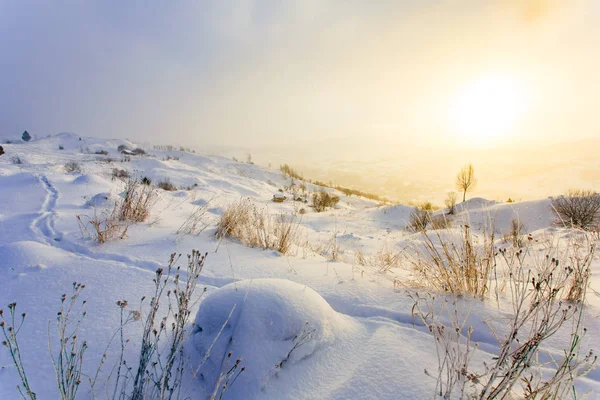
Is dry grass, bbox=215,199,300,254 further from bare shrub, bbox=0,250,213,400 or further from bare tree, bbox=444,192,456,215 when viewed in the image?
bare tree, bbox=444,192,456,215

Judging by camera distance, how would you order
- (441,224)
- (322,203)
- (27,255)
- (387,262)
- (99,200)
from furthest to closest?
(322,203), (441,224), (99,200), (387,262), (27,255)

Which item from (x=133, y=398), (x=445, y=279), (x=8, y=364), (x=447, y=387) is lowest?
(x=8, y=364)

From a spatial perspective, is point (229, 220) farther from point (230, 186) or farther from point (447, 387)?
point (230, 186)

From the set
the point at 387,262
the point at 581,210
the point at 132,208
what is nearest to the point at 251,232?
the point at 387,262

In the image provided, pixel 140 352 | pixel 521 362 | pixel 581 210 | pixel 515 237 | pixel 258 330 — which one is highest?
pixel 581 210

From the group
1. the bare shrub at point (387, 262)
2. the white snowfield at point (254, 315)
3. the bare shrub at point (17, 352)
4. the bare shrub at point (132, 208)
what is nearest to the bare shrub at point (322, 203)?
the bare shrub at point (387, 262)

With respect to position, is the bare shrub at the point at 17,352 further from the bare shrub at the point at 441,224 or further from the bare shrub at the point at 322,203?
the bare shrub at the point at 322,203

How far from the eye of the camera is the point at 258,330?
154cm

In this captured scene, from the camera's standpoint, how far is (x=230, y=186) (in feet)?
44.4

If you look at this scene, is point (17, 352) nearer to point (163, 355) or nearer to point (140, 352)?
point (140, 352)

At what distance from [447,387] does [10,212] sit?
19.5 ft

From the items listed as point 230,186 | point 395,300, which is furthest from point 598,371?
point 230,186

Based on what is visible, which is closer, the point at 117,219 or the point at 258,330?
the point at 258,330

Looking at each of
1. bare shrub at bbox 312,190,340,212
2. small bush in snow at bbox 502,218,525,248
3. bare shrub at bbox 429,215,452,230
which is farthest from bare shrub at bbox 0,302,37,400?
bare shrub at bbox 312,190,340,212
